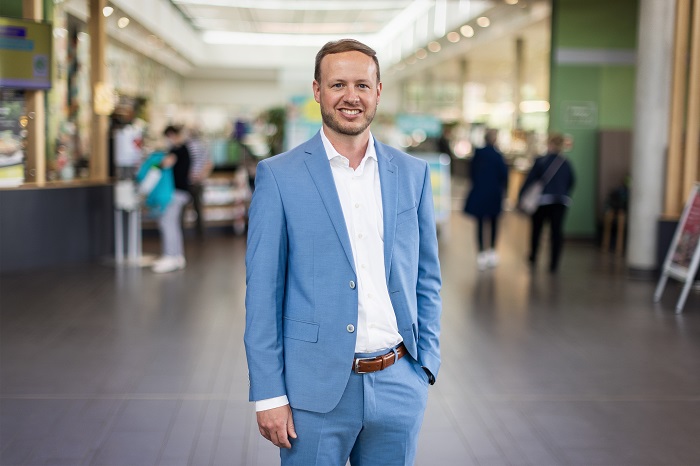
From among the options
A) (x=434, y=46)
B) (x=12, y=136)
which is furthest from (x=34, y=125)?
(x=434, y=46)

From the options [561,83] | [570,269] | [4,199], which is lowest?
[570,269]

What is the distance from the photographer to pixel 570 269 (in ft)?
35.0

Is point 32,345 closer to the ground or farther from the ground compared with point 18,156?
closer to the ground

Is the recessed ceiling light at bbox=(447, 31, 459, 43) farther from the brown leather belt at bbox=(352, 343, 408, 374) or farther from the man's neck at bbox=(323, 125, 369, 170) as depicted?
the brown leather belt at bbox=(352, 343, 408, 374)

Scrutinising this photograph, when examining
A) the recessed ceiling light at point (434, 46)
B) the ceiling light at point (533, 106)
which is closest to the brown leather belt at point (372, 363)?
the ceiling light at point (533, 106)

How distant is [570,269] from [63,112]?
20.5 feet

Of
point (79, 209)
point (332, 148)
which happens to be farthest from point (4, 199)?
point (332, 148)

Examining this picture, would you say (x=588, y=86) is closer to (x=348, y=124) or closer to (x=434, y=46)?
(x=434, y=46)

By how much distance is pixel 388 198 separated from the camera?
229cm

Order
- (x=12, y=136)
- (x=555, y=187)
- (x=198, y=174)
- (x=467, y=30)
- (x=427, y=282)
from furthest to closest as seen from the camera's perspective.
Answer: (x=467, y=30)
(x=198, y=174)
(x=555, y=187)
(x=12, y=136)
(x=427, y=282)

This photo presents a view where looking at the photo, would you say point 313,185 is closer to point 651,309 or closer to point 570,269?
point 651,309

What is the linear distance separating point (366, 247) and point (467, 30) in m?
16.7

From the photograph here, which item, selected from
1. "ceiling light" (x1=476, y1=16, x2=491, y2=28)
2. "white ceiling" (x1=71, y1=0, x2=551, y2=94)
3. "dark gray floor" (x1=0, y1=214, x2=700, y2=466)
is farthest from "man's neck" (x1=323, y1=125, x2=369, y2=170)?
"ceiling light" (x1=476, y1=16, x2=491, y2=28)

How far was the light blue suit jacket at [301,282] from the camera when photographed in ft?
7.22
